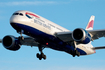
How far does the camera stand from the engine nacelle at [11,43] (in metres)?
47.3

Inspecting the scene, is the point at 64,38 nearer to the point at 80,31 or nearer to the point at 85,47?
the point at 80,31

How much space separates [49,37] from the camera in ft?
140

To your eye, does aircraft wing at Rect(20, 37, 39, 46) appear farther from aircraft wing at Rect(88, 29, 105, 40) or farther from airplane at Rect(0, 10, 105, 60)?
Answer: aircraft wing at Rect(88, 29, 105, 40)

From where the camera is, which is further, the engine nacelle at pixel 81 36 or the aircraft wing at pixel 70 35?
the aircraft wing at pixel 70 35

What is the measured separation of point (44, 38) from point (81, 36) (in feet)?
19.9

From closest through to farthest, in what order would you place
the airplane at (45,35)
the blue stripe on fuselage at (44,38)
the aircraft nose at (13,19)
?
the aircraft nose at (13,19) < the blue stripe on fuselage at (44,38) < the airplane at (45,35)

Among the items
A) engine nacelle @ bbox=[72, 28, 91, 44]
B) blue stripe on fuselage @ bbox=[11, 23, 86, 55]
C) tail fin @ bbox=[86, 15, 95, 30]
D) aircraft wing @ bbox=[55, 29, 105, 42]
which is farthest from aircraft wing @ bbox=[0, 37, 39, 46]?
tail fin @ bbox=[86, 15, 95, 30]

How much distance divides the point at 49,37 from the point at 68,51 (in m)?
7.04

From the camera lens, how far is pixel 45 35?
4206 cm

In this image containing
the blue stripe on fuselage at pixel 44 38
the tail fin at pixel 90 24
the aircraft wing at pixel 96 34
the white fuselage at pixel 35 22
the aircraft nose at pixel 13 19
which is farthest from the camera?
the tail fin at pixel 90 24

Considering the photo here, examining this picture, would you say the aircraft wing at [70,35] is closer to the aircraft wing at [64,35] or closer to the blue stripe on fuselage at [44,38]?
the aircraft wing at [64,35]

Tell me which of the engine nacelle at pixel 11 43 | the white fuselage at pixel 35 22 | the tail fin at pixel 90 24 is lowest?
the engine nacelle at pixel 11 43

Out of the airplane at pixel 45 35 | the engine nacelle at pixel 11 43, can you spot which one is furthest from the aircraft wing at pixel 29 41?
the engine nacelle at pixel 11 43

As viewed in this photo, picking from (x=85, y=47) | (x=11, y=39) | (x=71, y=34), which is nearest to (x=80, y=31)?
(x=71, y=34)
